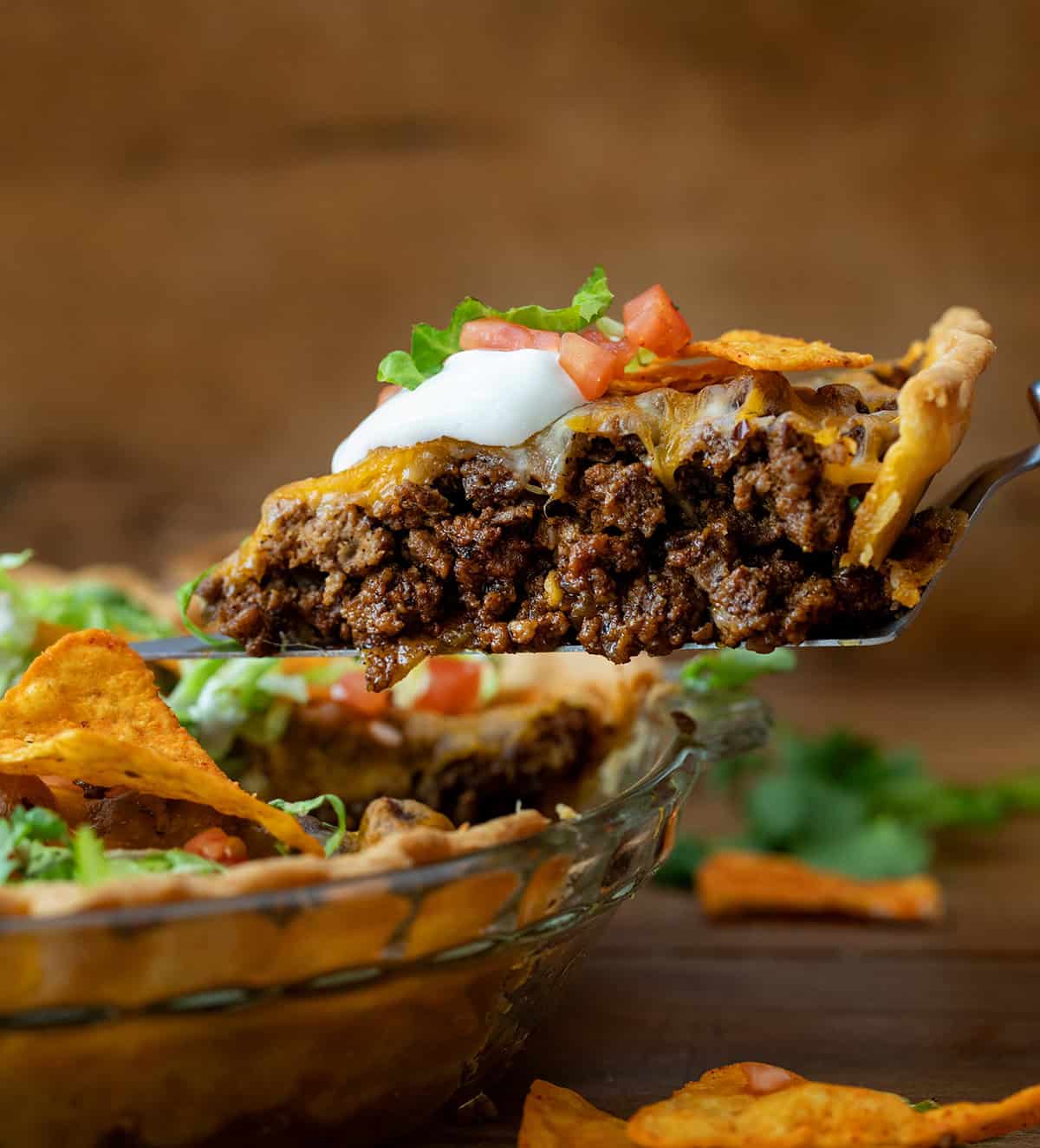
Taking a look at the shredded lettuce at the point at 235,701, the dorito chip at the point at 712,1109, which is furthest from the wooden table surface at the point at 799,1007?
the shredded lettuce at the point at 235,701

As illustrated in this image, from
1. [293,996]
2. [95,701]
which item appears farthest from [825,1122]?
[95,701]

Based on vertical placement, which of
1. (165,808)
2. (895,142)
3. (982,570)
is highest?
(895,142)

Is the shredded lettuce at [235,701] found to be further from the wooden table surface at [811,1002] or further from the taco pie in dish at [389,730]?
the wooden table surface at [811,1002]

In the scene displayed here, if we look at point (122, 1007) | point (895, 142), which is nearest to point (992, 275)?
point (895, 142)

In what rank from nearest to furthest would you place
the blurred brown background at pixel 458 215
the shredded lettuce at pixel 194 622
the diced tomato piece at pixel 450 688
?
1. the shredded lettuce at pixel 194 622
2. the diced tomato piece at pixel 450 688
3. the blurred brown background at pixel 458 215

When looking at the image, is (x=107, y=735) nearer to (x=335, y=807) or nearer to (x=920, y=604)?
(x=335, y=807)

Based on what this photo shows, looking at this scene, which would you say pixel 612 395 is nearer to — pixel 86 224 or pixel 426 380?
pixel 426 380
